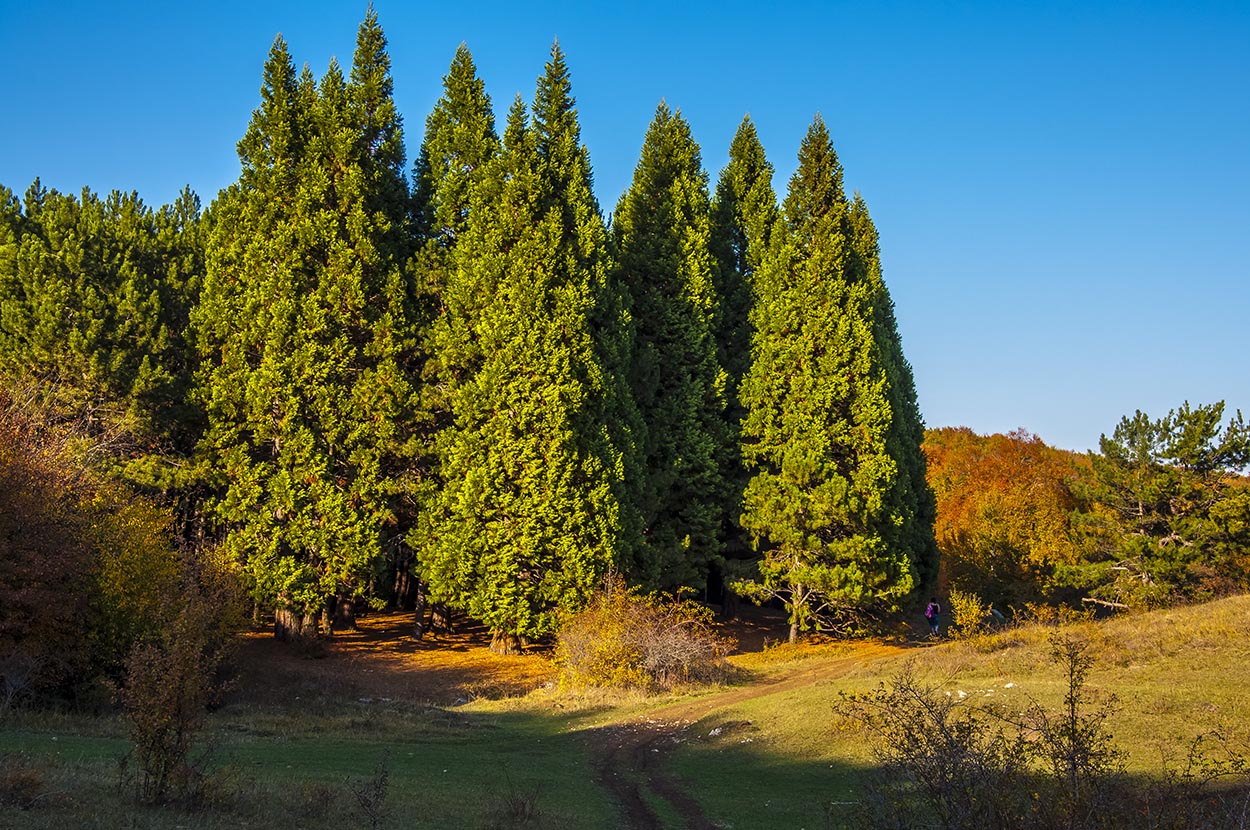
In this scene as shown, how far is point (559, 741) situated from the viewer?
1827 cm

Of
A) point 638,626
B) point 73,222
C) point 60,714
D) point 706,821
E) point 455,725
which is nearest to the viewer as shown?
point 706,821

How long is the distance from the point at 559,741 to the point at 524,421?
460 inches

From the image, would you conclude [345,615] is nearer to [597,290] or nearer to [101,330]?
[101,330]

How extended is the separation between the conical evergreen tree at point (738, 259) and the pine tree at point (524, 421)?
8.29 m

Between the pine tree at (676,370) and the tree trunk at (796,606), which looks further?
the pine tree at (676,370)

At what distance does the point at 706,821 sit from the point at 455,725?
972 centimetres

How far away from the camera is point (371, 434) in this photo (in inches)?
1130

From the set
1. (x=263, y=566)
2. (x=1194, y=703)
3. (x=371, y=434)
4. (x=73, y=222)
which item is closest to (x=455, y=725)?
(x=263, y=566)

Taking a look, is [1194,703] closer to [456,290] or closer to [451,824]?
[451,824]

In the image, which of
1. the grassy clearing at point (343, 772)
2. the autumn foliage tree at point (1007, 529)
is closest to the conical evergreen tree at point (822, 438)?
the autumn foliage tree at point (1007, 529)

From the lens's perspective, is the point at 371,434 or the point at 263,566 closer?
the point at 263,566

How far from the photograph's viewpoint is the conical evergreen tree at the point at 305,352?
27.0 meters

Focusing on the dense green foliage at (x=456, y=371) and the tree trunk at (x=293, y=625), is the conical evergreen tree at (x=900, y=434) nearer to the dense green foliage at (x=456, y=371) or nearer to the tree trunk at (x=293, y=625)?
the dense green foliage at (x=456, y=371)

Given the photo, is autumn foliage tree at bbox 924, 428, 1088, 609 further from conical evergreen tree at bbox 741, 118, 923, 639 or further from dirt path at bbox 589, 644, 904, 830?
dirt path at bbox 589, 644, 904, 830
